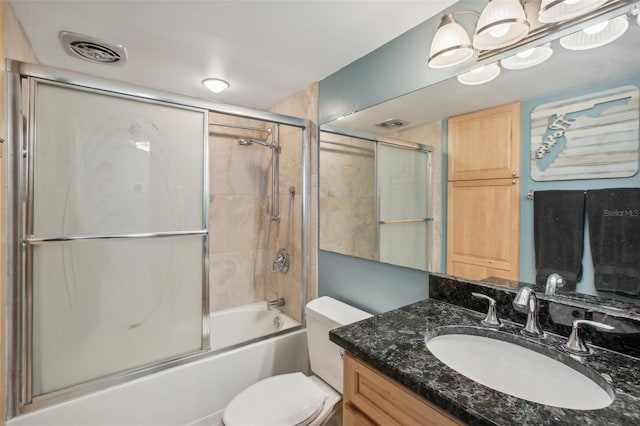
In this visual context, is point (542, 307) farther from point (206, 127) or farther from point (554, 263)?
point (206, 127)

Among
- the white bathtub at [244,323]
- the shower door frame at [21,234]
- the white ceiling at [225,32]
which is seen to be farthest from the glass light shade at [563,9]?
the white bathtub at [244,323]

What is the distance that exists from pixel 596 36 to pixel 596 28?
2 cm

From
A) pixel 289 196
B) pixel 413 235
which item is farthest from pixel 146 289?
pixel 413 235

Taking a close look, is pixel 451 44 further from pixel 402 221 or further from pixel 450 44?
pixel 402 221

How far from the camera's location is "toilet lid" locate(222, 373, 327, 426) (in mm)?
1276

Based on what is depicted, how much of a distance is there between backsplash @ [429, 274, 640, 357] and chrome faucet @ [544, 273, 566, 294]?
0.02 meters

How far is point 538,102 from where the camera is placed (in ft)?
3.26

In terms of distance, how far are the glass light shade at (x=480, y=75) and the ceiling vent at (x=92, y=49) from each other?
1.83 meters

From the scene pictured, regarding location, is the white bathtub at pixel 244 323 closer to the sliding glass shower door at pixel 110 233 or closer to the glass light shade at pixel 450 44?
the sliding glass shower door at pixel 110 233

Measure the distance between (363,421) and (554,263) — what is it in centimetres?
82

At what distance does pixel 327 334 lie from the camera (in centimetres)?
163

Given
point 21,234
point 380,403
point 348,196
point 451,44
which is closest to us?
point 380,403

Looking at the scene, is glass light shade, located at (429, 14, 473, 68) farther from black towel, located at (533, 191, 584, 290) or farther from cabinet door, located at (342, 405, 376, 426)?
cabinet door, located at (342, 405, 376, 426)

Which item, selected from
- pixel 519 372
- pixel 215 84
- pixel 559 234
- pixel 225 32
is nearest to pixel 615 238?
pixel 559 234
